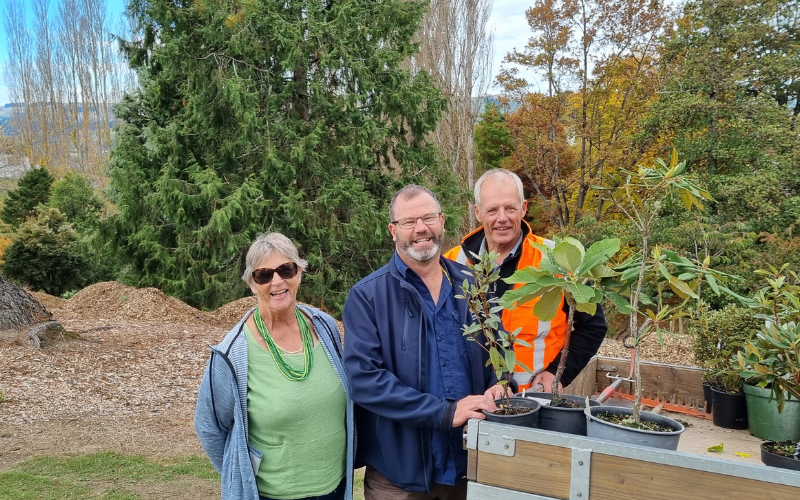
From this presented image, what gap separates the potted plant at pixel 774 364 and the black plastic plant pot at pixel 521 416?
65 centimetres

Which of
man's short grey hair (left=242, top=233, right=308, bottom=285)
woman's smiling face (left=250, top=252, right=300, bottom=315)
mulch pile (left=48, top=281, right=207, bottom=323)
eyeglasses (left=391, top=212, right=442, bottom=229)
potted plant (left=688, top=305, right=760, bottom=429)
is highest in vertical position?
eyeglasses (left=391, top=212, right=442, bottom=229)

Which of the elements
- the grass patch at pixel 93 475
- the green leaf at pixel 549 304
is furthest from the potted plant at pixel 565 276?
the grass patch at pixel 93 475

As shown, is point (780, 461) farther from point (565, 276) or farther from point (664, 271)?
point (565, 276)

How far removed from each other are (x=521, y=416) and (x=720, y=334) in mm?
1848

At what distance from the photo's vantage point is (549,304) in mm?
1612

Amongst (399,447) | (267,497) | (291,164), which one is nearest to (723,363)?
(399,447)

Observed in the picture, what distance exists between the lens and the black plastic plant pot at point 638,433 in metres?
1.49

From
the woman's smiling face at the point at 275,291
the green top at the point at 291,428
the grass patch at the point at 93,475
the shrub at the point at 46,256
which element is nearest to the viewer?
the green top at the point at 291,428

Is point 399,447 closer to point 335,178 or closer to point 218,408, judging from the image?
point 218,408

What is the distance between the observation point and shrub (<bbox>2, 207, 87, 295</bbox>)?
15086 millimetres

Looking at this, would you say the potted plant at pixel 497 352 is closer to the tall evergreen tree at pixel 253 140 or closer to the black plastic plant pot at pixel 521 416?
the black plastic plant pot at pixel 521 416

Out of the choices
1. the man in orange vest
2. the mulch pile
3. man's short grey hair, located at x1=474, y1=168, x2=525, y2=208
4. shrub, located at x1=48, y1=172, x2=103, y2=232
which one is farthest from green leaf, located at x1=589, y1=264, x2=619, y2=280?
shrub, located at x1=48, y1=172, x2=103, y2=232

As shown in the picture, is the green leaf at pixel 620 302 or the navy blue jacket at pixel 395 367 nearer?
the green leaf at pixel 620 302

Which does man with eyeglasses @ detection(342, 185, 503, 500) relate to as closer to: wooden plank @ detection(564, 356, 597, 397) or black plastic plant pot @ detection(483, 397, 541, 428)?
black plastic plant pot @ detection(483, 397, 541, 428)
